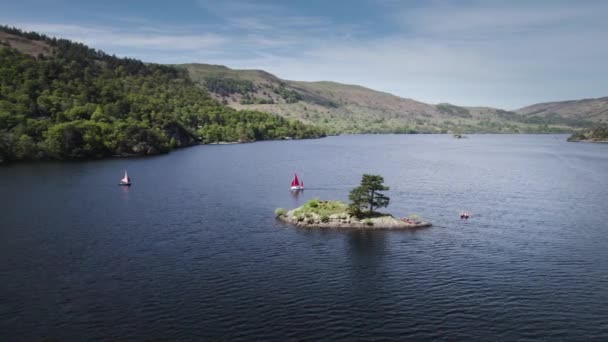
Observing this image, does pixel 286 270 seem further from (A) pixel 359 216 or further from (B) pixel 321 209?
(B) pixel 321 209

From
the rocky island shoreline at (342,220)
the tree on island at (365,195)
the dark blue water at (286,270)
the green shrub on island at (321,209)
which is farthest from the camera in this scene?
the green shrub on island at (321,209)

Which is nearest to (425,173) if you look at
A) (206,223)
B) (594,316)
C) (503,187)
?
(503,187)

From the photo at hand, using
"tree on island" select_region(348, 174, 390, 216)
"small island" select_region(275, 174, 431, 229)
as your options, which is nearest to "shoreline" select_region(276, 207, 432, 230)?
"small island" select_region(275, 174, 431, 229)

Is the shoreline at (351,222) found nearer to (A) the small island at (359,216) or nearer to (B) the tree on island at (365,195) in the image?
(A) the small island at (359,216)

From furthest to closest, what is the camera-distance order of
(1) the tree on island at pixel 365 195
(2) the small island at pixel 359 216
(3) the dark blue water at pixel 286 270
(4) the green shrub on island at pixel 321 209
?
1. (4) the green shrub on island at pixel 321 209
2. (1) the tree on island at pixel 365 195
3. (2) the small island at pixel 359 216
4. (3) the dark blue water at pixel 286 270

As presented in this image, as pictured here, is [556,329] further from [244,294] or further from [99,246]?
[99,246]

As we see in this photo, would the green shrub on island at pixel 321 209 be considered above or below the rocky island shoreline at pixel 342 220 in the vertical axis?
above

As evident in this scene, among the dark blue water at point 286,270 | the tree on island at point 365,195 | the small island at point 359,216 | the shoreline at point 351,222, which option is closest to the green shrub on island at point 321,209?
the small island at point 359,216

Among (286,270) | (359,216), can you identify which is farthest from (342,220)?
(286,270)

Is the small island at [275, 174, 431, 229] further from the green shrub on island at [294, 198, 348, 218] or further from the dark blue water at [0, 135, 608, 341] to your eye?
the dark blue water at [0, 135, 608, 341]
